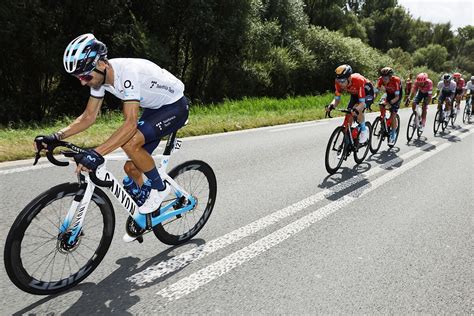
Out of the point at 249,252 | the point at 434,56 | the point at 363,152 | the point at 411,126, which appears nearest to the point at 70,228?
the point at 249,252

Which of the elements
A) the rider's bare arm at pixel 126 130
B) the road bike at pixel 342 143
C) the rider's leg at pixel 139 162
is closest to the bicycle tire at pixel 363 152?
the road bike at pixel 342 143

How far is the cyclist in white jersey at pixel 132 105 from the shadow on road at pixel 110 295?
55cm

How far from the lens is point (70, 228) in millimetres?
2883

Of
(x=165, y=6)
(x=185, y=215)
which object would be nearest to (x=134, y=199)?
(x=185, y=215)

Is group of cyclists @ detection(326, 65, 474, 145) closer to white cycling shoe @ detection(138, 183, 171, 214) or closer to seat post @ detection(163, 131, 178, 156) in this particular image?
seat post @ detection(163, 131, 178, 156)

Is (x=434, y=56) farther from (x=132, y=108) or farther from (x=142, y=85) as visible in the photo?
(x=132, y=108)

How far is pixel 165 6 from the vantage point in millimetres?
19516

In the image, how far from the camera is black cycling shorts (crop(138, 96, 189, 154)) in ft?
10.8

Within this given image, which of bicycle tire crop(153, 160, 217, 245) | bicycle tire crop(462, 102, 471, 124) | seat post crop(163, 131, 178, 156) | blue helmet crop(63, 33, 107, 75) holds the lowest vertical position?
bicycle tire crop(462, 102, 471, 124)

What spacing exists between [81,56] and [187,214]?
1.97 metres

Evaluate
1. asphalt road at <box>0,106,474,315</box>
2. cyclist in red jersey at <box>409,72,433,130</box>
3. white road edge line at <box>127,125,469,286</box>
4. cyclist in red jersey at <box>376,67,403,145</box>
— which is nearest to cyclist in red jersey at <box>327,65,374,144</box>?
asphalt road at <box>0,106,474,315</box>

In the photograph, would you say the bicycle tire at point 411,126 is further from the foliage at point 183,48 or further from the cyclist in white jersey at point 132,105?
the foliage at point 183,48

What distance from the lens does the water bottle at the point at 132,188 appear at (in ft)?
11.1

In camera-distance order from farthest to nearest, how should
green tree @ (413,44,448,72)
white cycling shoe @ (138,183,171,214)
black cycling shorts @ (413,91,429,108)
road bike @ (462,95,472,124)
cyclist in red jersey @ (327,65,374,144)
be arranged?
green tree @ (413,44,448,72)
road bike @ (462,95,472,124)
black cycling shorts @ (413,91,429,108)
cyclist in red jersey @ (327,65,374,144)
white cycling shoe @ (138,183,171,214)
